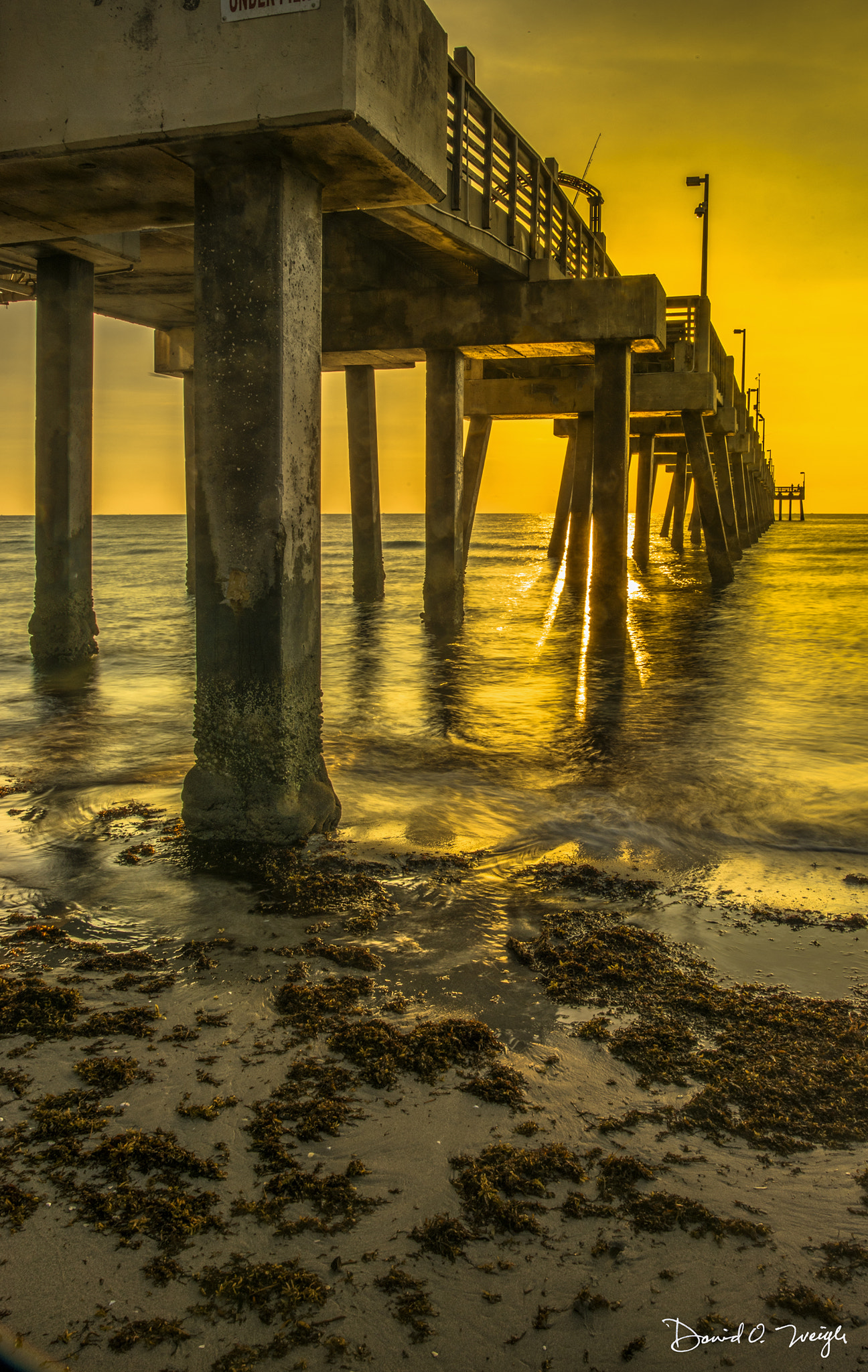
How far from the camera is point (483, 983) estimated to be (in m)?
3.42

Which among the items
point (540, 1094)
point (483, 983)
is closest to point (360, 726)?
point (483, 983)

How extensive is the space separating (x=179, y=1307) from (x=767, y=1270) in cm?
119

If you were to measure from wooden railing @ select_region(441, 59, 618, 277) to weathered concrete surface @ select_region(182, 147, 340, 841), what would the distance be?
318 centimetres

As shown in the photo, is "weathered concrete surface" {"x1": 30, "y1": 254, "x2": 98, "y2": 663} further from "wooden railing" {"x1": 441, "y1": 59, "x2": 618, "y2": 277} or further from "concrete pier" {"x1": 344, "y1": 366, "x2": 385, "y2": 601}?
"concrete pier" {"x1": 344, "y1": 366, "x2": 385, "y2": 601}

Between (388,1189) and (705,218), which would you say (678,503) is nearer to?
(705,218)

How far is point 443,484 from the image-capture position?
13.2 m

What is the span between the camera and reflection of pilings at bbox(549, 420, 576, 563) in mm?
25516

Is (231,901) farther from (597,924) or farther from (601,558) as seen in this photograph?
(601,558)

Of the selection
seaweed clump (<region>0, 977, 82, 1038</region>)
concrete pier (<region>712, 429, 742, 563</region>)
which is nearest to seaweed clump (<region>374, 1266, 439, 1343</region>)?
seaweed clump (<region>0, 977, 82, 1038</region>)

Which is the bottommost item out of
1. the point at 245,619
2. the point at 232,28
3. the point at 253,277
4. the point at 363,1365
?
the point at 363,1365

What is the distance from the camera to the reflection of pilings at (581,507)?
69.0 ft

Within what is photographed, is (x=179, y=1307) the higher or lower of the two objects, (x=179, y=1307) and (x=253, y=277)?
the lower

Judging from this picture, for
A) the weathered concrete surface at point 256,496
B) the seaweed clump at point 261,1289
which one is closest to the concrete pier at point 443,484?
the weathered concrete surface at point 256,496

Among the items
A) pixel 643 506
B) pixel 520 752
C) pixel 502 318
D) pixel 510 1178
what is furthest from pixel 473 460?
pixel 510 1178
